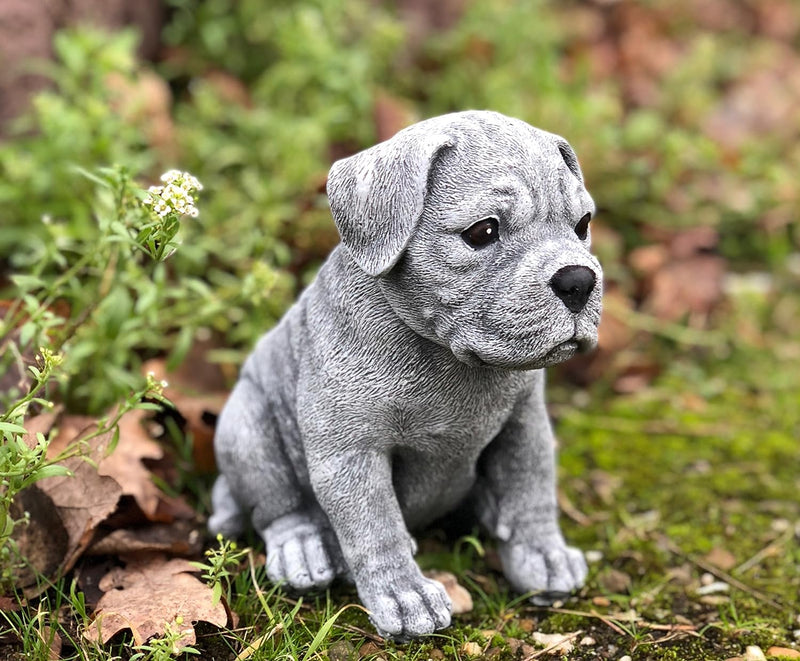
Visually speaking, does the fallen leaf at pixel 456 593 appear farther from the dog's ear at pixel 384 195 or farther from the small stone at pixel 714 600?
the dog's ear at pixel 384 195

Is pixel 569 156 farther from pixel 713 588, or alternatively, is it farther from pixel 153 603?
pixel 153 603

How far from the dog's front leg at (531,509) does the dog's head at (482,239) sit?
0.51 meters

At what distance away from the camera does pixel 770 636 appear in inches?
101

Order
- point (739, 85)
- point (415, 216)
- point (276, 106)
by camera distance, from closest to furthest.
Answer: point (415, 216)
point (276, 106)
point (739, 85)

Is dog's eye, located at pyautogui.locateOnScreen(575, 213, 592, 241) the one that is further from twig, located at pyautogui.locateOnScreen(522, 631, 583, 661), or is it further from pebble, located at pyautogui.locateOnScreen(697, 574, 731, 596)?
pebble, located at pyautogui.locateOnScreen(697, 574, 731, 596)

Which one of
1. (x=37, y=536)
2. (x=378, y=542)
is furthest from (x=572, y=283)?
(x=37, y=536)

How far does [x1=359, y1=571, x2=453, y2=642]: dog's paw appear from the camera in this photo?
2.35 metres

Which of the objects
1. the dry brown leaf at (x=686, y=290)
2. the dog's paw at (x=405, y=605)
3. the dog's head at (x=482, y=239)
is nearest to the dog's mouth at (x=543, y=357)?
the dog's head at (x=482, y=239)

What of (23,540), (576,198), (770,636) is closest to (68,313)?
(23,540)

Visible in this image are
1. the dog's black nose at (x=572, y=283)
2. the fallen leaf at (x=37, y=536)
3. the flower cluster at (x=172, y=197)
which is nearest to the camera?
the dog's black nose at (x=572, y=283)

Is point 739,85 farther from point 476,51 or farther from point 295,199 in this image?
point 295,199

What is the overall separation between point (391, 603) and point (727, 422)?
2046 mm

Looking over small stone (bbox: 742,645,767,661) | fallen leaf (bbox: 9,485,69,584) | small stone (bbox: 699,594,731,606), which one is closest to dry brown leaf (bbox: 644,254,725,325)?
small stone (bbox: 699,594,731,606)

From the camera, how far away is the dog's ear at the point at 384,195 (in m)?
2.12
